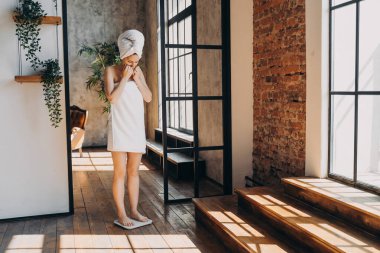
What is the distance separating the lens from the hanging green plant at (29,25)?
14.1 ft

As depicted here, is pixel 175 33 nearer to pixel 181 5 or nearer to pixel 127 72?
pixel 181 5

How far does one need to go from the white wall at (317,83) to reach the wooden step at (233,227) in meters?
0.86

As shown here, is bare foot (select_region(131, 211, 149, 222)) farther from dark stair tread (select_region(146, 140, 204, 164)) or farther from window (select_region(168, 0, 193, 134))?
window (select_region(168, 0, 193, 134))

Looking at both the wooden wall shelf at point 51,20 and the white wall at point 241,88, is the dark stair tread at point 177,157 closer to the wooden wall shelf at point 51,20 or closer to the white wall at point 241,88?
the white wall at point 241,88

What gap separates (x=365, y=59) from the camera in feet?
11.9

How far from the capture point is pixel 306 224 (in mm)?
3271

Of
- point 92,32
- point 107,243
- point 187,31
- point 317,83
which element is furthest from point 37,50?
point 92,32

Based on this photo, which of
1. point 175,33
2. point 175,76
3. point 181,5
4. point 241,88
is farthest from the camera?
point 175,76

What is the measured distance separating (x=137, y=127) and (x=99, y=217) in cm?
114

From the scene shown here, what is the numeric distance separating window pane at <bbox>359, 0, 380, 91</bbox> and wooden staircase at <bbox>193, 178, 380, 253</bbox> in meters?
0.90

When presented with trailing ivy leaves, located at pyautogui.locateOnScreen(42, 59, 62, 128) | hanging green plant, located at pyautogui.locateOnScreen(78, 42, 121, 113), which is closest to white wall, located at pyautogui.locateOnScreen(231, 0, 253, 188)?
trailing ivy leaves, located at pyautogui.locateOnScreen(42, 59, 62, 128)

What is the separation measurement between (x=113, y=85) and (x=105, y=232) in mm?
1399

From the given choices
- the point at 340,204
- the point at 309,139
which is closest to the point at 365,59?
the point at 309,139

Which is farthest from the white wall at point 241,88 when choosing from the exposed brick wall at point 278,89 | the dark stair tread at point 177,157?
the dark stair tread at point 177,157
